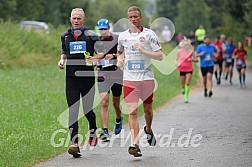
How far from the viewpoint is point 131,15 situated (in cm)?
1046

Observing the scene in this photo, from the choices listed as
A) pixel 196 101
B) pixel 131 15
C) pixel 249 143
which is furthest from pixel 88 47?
pixel 196 101

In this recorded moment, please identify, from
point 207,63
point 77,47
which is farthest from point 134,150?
point 207,63

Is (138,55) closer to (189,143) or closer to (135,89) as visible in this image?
(135,89)

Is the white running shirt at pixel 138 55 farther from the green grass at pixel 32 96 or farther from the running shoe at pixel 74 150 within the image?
the green grass at pixel 32 96

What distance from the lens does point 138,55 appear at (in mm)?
10570

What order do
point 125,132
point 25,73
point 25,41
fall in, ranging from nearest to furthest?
point 125,132
point 25,73
point 25,41

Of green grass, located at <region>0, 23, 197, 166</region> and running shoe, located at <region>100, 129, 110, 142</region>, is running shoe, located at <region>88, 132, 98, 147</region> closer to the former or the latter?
green grass, located at <region>0, 23, 197, 166</region>

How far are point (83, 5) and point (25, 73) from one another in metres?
30.9

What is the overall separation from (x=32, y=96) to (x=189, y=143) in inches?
312

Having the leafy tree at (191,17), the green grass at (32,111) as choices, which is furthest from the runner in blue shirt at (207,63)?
the leafy tree at (191,17)

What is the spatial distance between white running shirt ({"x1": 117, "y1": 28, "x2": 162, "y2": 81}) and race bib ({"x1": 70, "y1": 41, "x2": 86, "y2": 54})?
656 millimetres

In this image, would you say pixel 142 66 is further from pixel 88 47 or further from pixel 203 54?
pixel 203 54

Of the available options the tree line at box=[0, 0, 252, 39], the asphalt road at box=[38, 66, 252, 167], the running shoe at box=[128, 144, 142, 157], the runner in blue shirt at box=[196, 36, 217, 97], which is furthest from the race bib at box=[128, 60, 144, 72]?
the runner in blue shirt at box=[196, 36, 217, 97]

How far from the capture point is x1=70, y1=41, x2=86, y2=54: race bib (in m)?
10.9
